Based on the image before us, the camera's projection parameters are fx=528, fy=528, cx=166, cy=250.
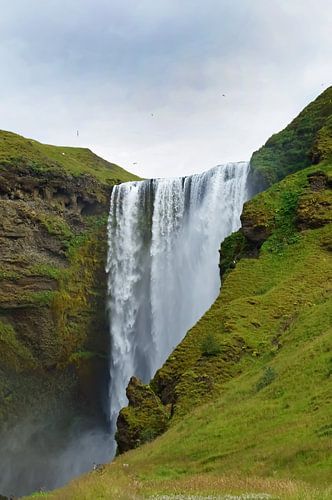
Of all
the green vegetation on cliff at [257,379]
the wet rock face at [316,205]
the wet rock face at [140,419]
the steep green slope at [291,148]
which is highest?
the steep green slope at [291,148]

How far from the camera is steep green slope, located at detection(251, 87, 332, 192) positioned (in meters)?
37.5

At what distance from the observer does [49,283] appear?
44031mm

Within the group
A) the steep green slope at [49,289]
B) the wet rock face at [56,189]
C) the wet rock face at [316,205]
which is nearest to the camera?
the wet rock face at [316,205]

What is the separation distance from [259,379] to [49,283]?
31.7 metres

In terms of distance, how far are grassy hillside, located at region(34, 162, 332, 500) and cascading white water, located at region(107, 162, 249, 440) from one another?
10.6 m

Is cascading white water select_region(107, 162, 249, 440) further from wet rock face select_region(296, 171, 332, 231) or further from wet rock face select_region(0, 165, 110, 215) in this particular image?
wet rock face select_region(296, 171, 332, 231)

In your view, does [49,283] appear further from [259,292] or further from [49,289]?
[259,292]

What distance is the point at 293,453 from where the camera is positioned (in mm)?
9430

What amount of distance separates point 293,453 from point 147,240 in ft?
126

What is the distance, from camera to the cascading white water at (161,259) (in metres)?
40.1

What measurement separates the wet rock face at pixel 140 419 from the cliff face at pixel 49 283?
25.1 metres

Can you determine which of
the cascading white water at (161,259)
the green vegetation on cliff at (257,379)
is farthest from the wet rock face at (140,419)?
the cascading white water at (161,259)

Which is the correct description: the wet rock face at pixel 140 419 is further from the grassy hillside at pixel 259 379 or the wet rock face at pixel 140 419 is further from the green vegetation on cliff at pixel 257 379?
the grassy hillside at pixel 259 379

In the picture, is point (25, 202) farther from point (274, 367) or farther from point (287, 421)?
point (287, 421)
